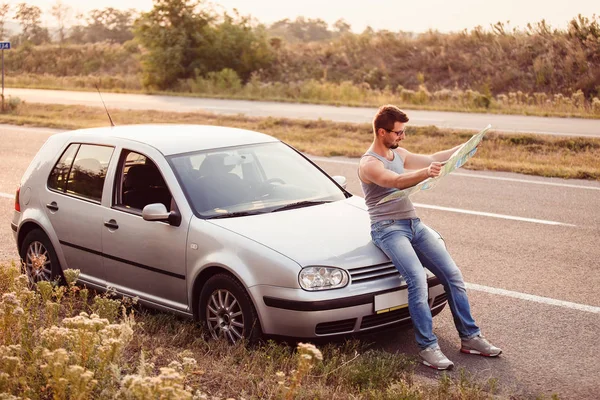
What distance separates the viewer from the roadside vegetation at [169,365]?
3906 millimetres

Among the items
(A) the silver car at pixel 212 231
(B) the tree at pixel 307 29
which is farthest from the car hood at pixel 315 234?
(B) the tree at pixel 307 29

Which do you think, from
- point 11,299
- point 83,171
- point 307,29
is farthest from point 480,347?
point 307,29

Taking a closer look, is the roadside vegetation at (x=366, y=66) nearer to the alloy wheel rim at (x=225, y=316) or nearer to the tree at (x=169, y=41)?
the tree at (x=169, y=41)

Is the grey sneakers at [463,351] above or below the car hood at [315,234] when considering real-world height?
below

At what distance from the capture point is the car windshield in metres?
6.36

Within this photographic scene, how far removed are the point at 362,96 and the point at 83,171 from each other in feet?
73.6

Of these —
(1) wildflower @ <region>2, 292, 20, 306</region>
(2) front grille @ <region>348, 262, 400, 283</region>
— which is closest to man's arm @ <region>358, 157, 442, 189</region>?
(2) front grille @ <region>348, 262, 400, 283</region>

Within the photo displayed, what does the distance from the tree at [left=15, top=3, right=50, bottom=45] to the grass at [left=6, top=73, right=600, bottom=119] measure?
2452cm

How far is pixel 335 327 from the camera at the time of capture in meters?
5.59

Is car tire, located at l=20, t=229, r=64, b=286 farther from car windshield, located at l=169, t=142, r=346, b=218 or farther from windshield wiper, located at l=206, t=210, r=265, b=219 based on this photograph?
windshield wiper, located at l=206, t=210, r=265, b=219

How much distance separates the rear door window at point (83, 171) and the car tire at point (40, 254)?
1.49ft

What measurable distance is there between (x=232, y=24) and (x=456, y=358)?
3282 cm

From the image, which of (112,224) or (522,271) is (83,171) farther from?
(522,271)

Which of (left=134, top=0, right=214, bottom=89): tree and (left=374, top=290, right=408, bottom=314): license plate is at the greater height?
(left=134, top=0, right=214, bottom=89): tree
